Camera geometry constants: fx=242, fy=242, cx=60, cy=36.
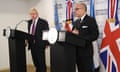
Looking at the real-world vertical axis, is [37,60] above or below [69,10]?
below

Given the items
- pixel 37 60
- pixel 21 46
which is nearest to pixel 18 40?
pixel 21 46

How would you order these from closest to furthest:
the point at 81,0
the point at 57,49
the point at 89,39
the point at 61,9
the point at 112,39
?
the point at 57,49 < the point at 89,39 < the point at 112,39 < the point at 81,0 < the point at 61,9

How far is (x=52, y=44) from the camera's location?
2770 millimetres

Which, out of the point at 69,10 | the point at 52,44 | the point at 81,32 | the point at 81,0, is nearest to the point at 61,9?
the point at 69,10

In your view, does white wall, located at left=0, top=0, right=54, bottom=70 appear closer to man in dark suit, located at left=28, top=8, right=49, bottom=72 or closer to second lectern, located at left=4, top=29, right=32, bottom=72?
man in dark suit, located at left=28, top=8, right=49, bottom=72

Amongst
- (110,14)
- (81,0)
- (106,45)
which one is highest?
(81,0)

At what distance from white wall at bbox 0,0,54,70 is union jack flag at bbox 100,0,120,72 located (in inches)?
78.2

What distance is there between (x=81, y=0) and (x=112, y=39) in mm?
1097

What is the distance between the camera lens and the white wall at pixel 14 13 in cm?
573

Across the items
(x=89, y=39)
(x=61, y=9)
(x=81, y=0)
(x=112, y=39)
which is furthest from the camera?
(x=61, y=9)

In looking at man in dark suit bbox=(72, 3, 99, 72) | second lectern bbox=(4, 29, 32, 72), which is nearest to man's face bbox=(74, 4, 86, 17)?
man in dark suit bbox=(72, 3, 99, 72)

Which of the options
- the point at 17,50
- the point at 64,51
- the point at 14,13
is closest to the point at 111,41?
the point at 64,51

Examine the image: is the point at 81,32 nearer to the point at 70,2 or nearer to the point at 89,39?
the point at 89,39

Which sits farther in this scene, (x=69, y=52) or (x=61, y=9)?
(x=61, y=9)
